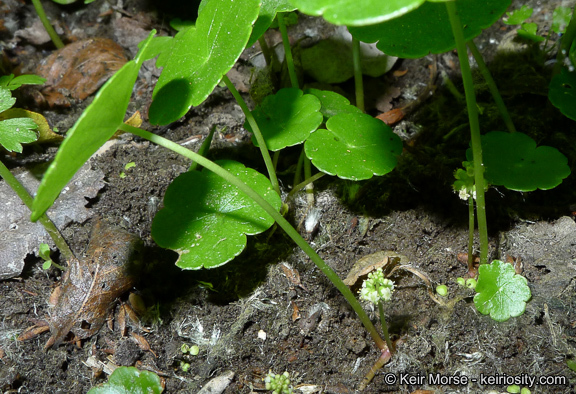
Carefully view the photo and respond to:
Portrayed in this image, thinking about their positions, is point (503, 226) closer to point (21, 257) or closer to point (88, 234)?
point (88, 234)

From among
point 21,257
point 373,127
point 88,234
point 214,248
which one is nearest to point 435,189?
point 373,127

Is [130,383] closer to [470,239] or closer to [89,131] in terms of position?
[89,131]

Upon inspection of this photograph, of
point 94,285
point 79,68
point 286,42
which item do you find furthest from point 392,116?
point 79,68

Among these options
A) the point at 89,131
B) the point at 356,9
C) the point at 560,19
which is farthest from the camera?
the point at 560,19

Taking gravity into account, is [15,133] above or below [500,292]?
above

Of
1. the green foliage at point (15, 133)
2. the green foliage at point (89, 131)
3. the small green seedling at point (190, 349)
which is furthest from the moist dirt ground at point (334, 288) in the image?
the green foliage at point (89, 131)

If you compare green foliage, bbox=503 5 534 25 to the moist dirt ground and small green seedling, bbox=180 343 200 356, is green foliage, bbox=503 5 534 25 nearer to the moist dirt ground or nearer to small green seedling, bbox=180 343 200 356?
the moist dirt ground

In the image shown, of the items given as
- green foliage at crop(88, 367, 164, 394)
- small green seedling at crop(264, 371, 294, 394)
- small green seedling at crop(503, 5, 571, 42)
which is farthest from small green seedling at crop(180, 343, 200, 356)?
small green seedling at crop(503, 5, 571, 42)
